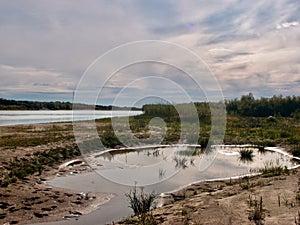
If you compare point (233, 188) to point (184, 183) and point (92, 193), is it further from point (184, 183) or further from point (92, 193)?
point (92, 193)

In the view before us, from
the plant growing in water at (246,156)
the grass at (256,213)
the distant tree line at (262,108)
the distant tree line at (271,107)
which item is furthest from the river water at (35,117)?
the grass at (256,213)

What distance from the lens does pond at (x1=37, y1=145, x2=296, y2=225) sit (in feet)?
35.5

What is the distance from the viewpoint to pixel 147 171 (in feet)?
51.9

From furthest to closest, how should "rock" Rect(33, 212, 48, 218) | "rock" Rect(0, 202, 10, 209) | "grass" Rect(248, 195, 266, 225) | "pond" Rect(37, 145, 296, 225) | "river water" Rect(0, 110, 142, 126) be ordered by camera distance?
"river water" Rect(0, 110, 142, 126)
"pond" Rect(37, 145, 296, 225)
"rock" Rect(0, 202, 10, 209)
"rock" Rect(33, 212, 48, 218)
"grass" Rect(248, 195, 266, 225)

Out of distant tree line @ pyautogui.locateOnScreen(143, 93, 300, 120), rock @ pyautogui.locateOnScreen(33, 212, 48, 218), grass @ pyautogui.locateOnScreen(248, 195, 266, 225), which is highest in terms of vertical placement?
distant tree line @ pyautogui.locateOnScreen(143, 93, 300, 120)

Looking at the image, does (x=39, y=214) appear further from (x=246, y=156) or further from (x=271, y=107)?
(x=271, y=107)

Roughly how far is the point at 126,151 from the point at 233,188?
13.4 m

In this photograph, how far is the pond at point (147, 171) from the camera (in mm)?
10820

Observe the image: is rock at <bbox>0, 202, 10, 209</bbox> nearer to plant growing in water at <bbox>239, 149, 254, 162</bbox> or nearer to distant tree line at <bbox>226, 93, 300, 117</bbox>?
plant growing in water at <bbox>239, 149, 254, 162</bbox>

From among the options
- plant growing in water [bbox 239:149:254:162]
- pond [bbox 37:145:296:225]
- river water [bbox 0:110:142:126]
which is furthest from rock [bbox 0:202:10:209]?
river water [bbox 0:110:142:126]

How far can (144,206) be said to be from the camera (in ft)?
28.3

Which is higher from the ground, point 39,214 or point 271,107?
point 271,107

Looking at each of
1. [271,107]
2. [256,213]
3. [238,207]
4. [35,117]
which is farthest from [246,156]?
[35,117]

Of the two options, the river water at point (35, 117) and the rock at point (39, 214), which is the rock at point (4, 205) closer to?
the rock at point (39, 214)
